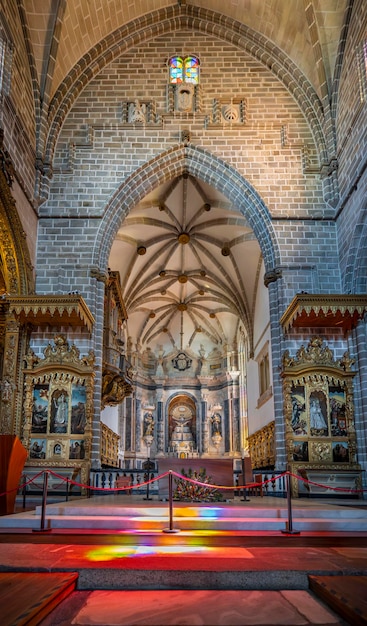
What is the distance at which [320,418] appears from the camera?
1416cm

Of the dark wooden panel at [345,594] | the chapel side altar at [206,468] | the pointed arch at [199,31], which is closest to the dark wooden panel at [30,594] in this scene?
the dark wooden panel at [345,594]

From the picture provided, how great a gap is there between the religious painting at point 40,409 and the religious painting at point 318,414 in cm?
648

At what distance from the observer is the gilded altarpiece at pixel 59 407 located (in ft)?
45.7

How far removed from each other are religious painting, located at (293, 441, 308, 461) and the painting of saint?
19.8 feet

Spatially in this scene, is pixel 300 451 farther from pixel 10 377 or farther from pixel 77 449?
pixel 10 377

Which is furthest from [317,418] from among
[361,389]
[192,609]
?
[192,609]

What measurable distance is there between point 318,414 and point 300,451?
39.4 inches

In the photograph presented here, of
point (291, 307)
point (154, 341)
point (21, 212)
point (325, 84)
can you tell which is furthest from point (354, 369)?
point (154, 341)

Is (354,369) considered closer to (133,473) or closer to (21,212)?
(133,473)

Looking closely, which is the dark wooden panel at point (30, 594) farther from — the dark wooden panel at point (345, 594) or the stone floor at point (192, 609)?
the dark wooden panel at point (345, 594)

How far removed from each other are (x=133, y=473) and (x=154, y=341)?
1666 centimetres

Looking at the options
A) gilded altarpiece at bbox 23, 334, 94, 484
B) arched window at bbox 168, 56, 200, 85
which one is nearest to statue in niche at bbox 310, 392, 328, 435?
gilded altarpiece at bbox 23, 334, 94, 484

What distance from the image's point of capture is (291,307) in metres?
13.5

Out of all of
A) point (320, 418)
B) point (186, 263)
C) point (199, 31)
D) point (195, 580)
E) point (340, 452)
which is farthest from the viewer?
point (186, 263)
